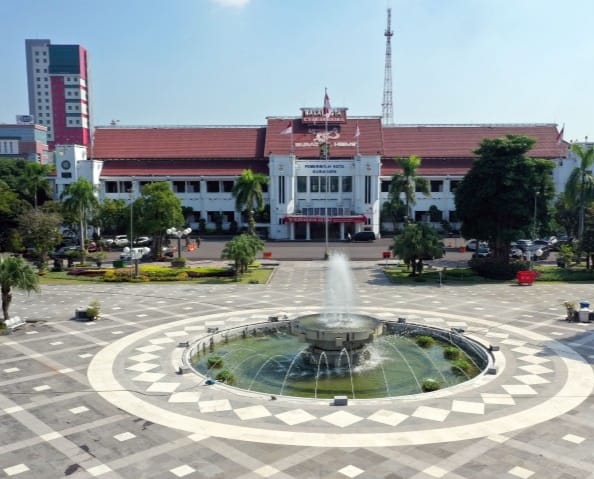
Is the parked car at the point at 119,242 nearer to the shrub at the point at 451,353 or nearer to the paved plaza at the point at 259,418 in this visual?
the paved plaza at the point at 259,418

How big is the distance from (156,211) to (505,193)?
106 feet

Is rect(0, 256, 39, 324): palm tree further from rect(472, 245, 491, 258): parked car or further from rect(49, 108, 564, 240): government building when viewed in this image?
rect(49, 108, 564, 240): government building

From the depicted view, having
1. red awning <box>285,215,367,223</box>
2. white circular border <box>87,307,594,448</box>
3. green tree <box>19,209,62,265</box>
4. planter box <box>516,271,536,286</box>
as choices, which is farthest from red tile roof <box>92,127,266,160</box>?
white circular border <box>87,307,594,448</box>

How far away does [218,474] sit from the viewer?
12.2 metres

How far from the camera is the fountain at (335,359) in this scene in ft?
62.8

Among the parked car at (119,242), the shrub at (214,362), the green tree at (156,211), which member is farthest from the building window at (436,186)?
the shrub at (214,362)

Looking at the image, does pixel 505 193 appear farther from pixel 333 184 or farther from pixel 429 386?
pixel 333 184

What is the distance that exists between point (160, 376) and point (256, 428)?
5.87 m

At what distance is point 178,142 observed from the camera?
8600cm

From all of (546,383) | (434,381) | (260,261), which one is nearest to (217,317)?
(434,381)

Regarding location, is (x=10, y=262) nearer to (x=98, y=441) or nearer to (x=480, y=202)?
(x=98, y=441)

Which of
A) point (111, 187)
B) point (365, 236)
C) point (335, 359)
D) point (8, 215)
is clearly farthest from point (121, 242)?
point (335, 359)

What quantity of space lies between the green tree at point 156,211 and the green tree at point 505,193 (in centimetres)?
2798

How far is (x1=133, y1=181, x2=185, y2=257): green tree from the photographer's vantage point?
5253 centimetres
